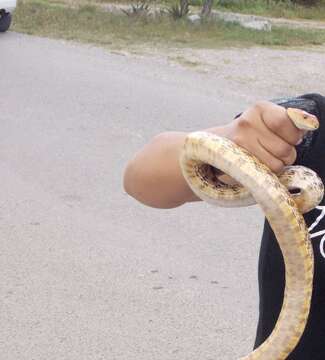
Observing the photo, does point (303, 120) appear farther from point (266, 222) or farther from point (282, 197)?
point (266, 222)

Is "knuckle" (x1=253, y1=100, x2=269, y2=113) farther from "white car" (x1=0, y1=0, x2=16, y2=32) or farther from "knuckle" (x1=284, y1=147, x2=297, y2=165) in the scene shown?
"white car" (x1=0, y1=0, x2=16, y2=32)

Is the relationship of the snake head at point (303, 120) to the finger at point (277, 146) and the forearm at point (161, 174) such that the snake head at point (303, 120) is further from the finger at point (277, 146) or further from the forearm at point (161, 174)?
the forearm at point (161, 174)

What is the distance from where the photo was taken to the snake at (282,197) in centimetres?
Result: 122

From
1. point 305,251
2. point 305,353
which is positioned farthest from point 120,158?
point 305,251

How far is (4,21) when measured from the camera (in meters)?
12.1

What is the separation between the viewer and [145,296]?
3865 mm

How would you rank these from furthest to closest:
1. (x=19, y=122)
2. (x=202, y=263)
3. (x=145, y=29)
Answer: (x=145, y=29) → (x=19, y=122) → (x=202, y=263)

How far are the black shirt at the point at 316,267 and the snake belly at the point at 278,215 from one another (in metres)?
0.29

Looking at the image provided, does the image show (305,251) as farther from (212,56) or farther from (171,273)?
(212,56)

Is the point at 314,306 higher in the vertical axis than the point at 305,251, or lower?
lower

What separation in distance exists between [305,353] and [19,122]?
5.51 metres

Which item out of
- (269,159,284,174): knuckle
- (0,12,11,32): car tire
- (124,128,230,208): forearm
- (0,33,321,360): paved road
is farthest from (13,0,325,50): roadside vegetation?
(269,159,284,174): knuckle

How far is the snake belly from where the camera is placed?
122 cm

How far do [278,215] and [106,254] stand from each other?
311 centimetres
